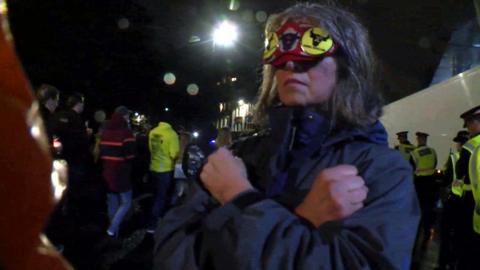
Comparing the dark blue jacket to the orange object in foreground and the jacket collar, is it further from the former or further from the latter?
the orange object in foreground

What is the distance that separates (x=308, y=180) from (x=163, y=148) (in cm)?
765

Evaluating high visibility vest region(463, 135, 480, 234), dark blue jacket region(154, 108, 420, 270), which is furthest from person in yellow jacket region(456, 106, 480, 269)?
dark blue jacket region(154, 108, 420, 270)

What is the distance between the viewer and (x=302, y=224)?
1443 millimetres

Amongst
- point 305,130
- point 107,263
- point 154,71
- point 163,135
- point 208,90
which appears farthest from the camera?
point 208,90

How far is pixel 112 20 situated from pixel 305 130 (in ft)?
65.8

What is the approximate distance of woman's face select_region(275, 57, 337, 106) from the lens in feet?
6.09

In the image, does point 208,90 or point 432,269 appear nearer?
point 432,269

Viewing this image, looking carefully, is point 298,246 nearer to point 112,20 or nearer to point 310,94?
point 310,94

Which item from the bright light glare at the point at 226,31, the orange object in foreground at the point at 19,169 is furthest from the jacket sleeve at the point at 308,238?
the bright light glare at the point at 226,31

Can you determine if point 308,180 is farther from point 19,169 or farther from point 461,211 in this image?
point 461,211

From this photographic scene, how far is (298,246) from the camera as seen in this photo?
1.39 meters

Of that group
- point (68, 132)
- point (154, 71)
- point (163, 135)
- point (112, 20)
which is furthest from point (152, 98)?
point (68, 132)

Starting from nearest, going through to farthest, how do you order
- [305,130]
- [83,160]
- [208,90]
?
[305,130], [83,160], [208,90]

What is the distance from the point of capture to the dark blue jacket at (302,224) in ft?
4.50
